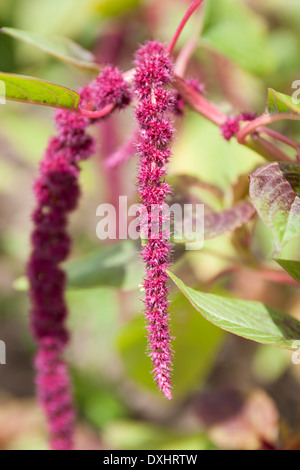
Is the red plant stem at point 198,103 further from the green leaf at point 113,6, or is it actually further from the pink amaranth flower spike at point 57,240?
the green leaf at point 113,6

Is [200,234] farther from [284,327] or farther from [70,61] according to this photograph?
[70,61]

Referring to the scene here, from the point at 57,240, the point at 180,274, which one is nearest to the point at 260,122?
the point at 57,240

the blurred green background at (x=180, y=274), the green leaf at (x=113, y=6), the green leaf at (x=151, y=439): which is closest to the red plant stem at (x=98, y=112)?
the blurred green background at (x=180, y=274)

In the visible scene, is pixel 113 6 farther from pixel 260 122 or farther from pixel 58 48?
pixel 260 122

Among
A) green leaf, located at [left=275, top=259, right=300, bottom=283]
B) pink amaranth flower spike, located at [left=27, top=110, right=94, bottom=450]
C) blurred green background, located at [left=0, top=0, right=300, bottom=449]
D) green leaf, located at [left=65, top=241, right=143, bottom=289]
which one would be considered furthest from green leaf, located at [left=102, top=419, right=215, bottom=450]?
green leaf, located at [left=275, top=259, right=300, bottom=283]

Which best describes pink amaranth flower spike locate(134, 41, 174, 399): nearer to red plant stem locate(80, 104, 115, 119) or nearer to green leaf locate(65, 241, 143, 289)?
red plant stem locate(80, 104, 115, 119)

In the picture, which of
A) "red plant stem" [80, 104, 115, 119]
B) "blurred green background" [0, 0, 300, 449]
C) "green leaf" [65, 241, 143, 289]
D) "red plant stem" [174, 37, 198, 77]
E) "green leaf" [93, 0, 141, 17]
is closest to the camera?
"red plant stem" [80, 104, 115, 119]
